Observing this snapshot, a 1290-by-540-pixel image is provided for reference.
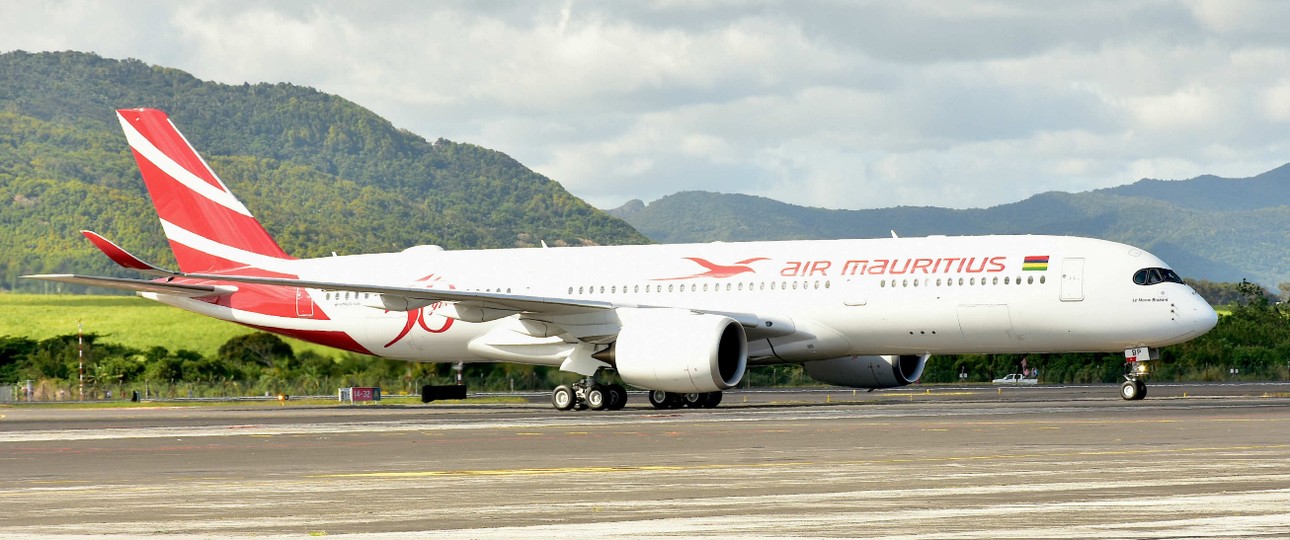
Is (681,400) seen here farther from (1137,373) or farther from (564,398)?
(1137,373)

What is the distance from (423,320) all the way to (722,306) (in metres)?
8.04

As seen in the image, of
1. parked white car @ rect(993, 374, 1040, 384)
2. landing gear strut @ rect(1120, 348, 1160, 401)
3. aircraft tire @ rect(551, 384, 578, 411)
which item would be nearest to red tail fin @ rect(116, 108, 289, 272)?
aircraft tire @ rect(551, 384, 578, 411)

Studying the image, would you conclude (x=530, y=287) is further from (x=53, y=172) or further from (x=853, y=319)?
(x=53, y=172)

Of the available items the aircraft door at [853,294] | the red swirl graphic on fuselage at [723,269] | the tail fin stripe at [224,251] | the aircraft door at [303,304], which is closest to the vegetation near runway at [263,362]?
the tail fin stripe at [224,251]

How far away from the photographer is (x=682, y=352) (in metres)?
34.0

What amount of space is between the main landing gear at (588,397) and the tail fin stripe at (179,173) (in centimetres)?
1222

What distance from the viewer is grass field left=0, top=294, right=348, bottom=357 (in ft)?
195

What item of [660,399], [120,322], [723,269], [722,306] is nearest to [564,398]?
[660,399]

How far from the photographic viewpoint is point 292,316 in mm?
42719

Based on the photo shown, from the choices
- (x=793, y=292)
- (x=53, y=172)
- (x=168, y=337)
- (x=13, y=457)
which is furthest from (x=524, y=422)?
(x=53, y=172)

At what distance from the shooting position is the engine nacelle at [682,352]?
33.8 m

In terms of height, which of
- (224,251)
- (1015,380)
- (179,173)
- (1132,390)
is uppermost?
(179,173)

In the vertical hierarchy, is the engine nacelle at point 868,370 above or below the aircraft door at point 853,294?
below

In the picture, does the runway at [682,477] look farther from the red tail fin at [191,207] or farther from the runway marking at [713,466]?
the red tail fin at [191,207]
